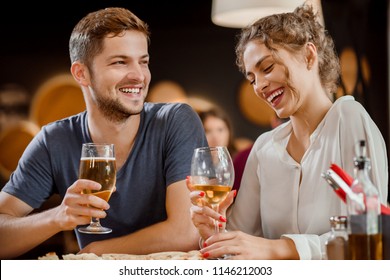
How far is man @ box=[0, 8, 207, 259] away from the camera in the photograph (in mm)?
1628

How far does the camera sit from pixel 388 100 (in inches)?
76.0

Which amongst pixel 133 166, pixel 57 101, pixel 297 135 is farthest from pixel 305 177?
pixel 57 101

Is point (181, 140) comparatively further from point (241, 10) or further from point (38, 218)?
point (241, 10)

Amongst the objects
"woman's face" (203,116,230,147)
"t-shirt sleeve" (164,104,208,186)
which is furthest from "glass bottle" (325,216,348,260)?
"woman's face" (203,116,230,147)

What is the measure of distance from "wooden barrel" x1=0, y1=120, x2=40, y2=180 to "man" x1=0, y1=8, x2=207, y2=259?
0.09 meters

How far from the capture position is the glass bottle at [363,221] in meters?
1.01

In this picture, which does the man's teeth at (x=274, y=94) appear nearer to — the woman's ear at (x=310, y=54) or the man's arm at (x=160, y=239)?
the woman's ear at (x=310, y=54)

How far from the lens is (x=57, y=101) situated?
1.87 metres

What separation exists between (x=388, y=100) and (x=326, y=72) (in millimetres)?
415

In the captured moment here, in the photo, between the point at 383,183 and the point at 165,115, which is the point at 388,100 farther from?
the point at 165,115

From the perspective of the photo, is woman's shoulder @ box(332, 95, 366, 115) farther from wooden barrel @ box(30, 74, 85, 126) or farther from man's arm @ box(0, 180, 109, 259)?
wooden barrel @ box(30, 74, 85, 126)

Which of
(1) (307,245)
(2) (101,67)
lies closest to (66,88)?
(2) (101,67)

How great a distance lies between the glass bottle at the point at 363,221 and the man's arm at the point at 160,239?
0.57m

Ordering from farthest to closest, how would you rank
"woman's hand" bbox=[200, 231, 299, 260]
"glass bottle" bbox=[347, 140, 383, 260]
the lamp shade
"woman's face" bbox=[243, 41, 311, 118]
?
1. the lamp shade
2. "woman's face" bbox=[243, 41, 311, 118]
3. "woman's hand" bbox=[200, 231, 299, 260]
4. "glass bottle" bbox=[347, 140, 383, 260]
